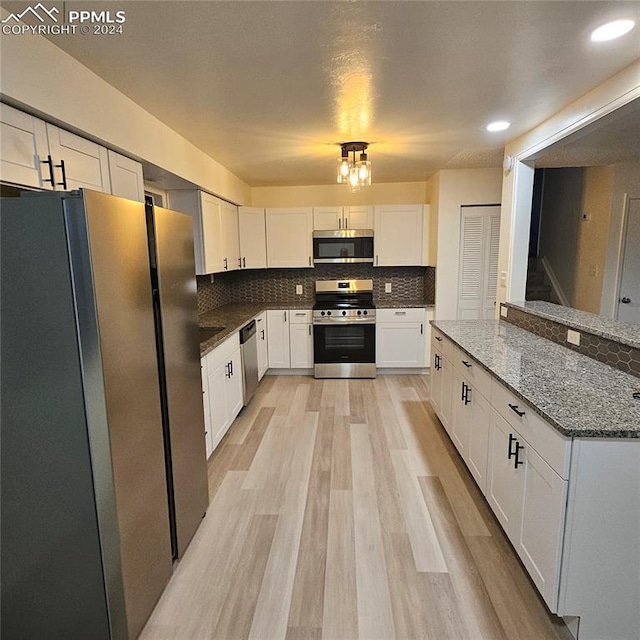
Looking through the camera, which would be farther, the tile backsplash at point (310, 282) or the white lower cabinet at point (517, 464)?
the tile backsplash at point (310, 282)

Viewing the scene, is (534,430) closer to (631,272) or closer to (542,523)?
(542,523)

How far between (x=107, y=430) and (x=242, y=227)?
148 inches

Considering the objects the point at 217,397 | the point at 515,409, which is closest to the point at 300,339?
the point at 217,397

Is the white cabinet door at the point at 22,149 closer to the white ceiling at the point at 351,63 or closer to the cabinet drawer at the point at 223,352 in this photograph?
the white ceiling at the point at 351,63

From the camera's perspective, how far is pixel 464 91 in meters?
2.18

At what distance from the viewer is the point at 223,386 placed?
3135 millimetres

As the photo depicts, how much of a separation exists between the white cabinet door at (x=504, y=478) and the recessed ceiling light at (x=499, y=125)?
2.02m

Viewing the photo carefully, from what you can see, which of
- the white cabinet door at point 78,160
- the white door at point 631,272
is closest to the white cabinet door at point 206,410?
the white cabinet door at point 78,160

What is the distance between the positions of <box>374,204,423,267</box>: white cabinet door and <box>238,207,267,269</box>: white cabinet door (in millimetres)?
1398

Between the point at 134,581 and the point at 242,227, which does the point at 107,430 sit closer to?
the point at 134,581

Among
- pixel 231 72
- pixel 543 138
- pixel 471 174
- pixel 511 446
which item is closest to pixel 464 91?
pixel 543 138

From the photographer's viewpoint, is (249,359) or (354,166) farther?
(249,359)

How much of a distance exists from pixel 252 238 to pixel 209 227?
1194mm

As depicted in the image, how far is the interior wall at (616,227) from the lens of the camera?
405 centimetres
